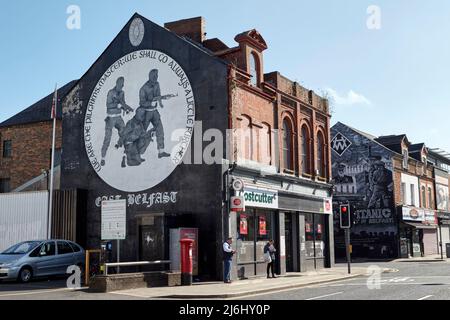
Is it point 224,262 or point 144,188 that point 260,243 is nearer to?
point 224,262

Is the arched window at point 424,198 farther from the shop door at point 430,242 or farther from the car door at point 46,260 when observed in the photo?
the car door at point 46,260

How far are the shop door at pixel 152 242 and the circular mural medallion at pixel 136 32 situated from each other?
919 cm

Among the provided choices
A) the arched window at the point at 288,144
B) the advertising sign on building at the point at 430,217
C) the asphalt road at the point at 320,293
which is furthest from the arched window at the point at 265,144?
the advertising sign on building at the point at 430,217

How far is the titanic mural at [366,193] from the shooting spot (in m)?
44.0

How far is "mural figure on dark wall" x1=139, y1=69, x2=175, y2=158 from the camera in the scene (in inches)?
972

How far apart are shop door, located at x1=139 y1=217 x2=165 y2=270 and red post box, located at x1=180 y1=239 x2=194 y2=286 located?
1602mm

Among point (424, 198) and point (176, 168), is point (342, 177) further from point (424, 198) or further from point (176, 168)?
point (176, 168)

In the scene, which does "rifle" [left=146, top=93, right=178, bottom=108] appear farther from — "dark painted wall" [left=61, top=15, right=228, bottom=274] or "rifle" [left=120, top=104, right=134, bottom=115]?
"rifle" [left=120, top=104, right=134, bottom=115]

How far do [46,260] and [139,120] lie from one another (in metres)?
7.58

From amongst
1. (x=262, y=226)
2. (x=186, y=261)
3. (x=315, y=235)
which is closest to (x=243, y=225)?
(x=262, y=226)

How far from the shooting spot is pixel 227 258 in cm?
2109

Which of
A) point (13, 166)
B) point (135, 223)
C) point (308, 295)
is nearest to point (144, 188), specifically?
point (135, 223)

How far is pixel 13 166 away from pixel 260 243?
20550 mm

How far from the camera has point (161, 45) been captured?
83.1 feet
